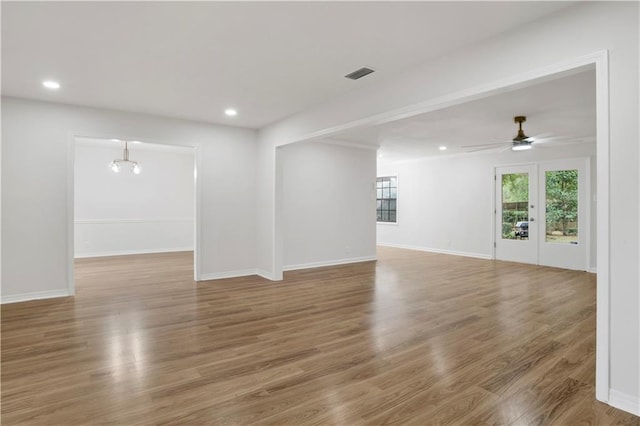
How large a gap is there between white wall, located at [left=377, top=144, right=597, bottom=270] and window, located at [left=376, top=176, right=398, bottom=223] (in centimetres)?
19

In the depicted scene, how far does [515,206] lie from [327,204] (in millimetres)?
4218

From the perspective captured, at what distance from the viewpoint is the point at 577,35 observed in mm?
2406

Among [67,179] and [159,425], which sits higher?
[67,179]

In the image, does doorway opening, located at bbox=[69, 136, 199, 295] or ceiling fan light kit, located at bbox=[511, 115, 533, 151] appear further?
doorway opening, located at bbox=[69, 136, 199, 295]

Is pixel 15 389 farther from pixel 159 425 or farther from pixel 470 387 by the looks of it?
pixel 470 387

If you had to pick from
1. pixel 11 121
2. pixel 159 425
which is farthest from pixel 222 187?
pixel 159 425

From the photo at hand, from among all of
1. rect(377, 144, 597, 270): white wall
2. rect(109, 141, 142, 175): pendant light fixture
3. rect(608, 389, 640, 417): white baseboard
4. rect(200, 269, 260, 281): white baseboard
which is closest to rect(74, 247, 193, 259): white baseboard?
rect(109, 141, 142, 175): pendant light fixture

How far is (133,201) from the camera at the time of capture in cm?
913

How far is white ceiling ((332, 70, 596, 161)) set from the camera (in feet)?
13.8

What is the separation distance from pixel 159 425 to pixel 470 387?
2011 millimetres

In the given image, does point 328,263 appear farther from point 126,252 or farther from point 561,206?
point 126,252

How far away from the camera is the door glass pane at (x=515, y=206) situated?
25.1 feet

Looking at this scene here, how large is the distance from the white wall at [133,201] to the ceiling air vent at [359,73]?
6345 millimetres

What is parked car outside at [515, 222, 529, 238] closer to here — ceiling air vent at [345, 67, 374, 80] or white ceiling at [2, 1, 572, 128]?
white ceiling at [2, 1, 572, 128]
